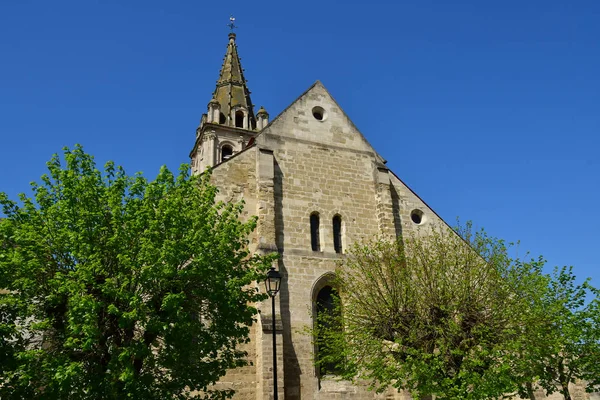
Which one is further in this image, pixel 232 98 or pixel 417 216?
pixel 232 98

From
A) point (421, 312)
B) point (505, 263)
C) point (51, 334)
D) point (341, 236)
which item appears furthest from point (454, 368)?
point (51, 334)

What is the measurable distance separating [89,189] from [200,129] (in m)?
26.4

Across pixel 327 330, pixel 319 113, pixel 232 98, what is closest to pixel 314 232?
pixel 327 330

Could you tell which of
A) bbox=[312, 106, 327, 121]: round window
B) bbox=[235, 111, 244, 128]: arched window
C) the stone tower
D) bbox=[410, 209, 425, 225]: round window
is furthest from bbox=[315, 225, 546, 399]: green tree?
bbox=[235, 111, 244, 128]: arched window

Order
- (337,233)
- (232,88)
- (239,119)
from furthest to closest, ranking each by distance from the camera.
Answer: (232,88) → (239,119) → (337,233)

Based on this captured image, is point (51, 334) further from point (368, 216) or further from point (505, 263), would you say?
point (505, 263)

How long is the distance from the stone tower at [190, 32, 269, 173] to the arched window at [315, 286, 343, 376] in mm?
18168

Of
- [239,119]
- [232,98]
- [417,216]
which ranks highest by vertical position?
[232,98]

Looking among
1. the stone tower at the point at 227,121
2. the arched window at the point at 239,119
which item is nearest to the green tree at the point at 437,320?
the stone tower at the point at 227,121

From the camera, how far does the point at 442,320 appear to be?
15148 millimetres

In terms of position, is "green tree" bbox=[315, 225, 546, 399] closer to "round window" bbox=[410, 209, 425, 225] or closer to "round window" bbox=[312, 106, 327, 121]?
"round window" bbox=[410, 209, 425, 225]

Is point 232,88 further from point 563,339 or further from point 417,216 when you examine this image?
point 563,339

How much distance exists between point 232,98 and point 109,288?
29491mm

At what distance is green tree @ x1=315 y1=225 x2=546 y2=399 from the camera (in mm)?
14062
